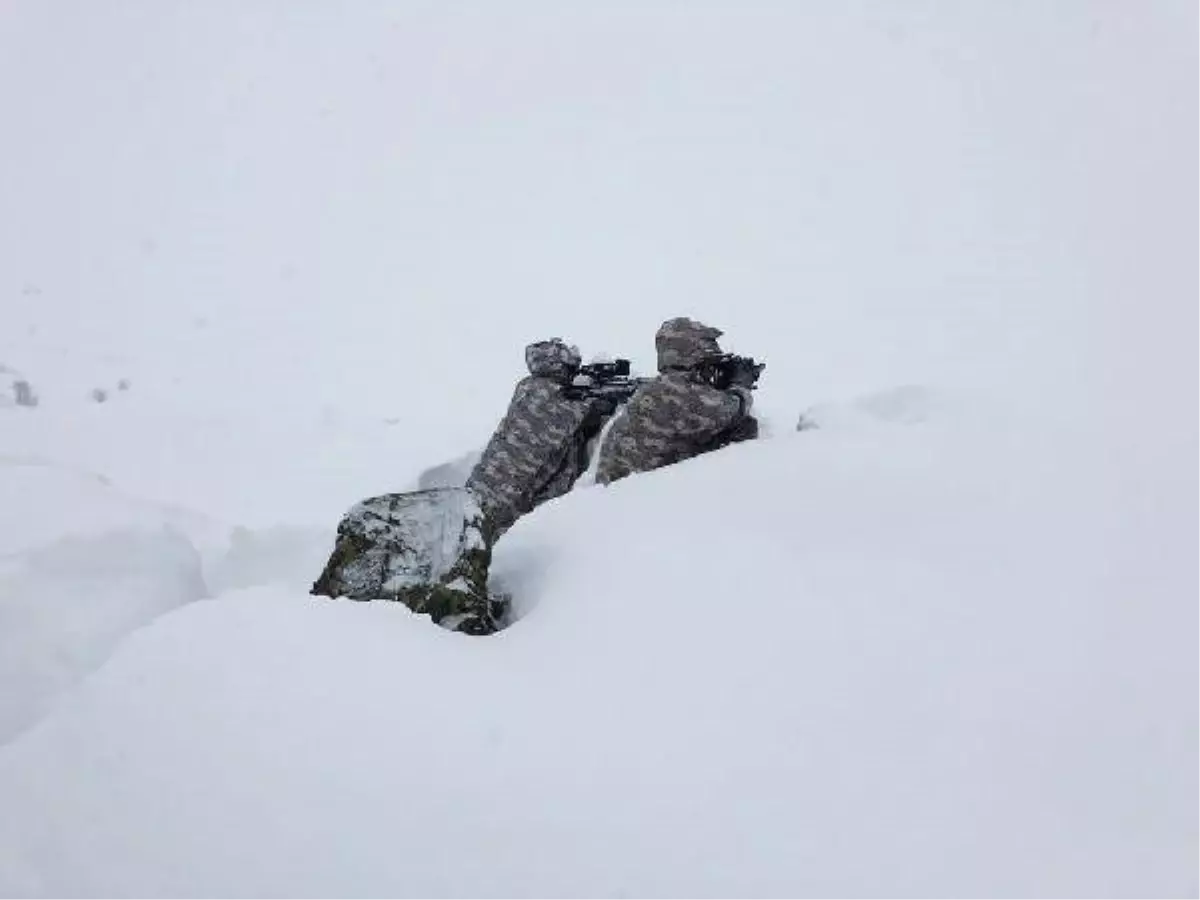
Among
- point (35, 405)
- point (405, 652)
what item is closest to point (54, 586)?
point (405, 652)

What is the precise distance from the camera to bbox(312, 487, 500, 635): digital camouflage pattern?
344 inches

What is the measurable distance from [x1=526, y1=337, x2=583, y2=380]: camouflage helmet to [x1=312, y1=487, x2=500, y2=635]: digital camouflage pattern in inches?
315

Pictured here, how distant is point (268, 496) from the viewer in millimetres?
26484

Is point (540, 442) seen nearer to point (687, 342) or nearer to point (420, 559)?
point (687, 342)

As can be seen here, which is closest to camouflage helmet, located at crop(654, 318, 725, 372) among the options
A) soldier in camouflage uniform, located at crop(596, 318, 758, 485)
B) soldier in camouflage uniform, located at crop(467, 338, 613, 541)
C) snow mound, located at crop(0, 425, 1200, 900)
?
soldier in camouflage uniform, located at crop(596, 318, 758, 485)

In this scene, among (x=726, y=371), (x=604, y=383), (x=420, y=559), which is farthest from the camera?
(x=604, y=383)

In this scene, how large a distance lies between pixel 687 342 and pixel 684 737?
30.7 ft

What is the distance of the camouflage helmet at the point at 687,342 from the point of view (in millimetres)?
14609

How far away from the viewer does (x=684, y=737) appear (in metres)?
6.30

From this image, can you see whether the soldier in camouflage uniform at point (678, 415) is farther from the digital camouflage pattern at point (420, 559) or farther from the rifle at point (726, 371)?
the digital camouflage pattern at point (420, 559)

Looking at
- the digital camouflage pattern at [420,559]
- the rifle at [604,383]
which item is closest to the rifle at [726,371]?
the rifle at [604,383]

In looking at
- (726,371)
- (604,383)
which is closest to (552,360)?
(604,383)

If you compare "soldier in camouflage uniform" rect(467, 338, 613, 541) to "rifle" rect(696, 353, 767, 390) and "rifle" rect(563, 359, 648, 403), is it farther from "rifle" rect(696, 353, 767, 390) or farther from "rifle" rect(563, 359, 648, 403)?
"rifle" rect(696, 353, 767, 390)

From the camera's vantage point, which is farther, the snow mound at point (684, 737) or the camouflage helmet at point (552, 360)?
the camouflage helmet at point (552, 360)
